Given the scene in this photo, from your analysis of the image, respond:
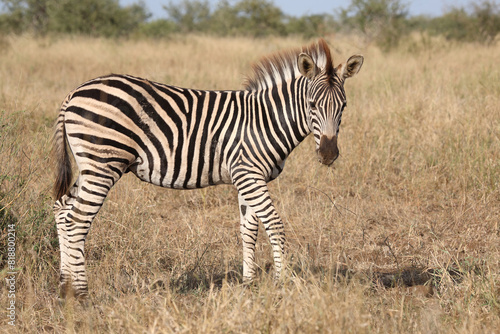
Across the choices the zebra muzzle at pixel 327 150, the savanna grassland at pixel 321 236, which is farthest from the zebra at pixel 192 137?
the savanna grassland at pixel 321 236

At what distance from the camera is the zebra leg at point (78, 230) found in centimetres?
394

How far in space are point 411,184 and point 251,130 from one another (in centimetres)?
315

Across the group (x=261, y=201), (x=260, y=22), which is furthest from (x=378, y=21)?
(x=261, y=201)

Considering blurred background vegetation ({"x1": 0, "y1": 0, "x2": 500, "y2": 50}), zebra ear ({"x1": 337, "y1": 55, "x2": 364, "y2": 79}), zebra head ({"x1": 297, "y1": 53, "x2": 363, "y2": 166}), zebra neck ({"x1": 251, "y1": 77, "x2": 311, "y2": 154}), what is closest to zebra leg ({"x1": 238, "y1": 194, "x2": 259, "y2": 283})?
zebra neck ({"x1": 251, "y1": 77, "x2": 311, "y2": 154})

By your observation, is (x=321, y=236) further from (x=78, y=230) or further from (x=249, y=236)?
(x=78, y=230)

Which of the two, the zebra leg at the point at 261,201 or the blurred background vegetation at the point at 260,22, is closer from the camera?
the zebra leg at the point at 261,201

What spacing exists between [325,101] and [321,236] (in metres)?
1.97

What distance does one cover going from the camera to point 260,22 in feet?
89.4

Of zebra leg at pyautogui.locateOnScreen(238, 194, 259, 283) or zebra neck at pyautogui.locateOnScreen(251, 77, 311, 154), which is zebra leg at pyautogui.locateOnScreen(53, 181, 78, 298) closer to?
zebra leg at pyautogui.locateOnScreen(238, 194, 259, 283)

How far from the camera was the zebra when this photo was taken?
13.0 feet

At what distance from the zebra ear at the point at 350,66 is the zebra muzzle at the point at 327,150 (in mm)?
724

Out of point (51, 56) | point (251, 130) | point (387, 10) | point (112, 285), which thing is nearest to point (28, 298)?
point (112, 285)

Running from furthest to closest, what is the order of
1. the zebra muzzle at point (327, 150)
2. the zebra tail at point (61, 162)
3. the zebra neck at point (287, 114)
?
the zebra neck at point (287, 114), the zebra tail at point (61, 162), the zebra muzzle at point (327, 150)

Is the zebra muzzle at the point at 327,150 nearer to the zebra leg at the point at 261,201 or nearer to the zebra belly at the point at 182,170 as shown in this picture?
the zebra leg at the point at 261,201
